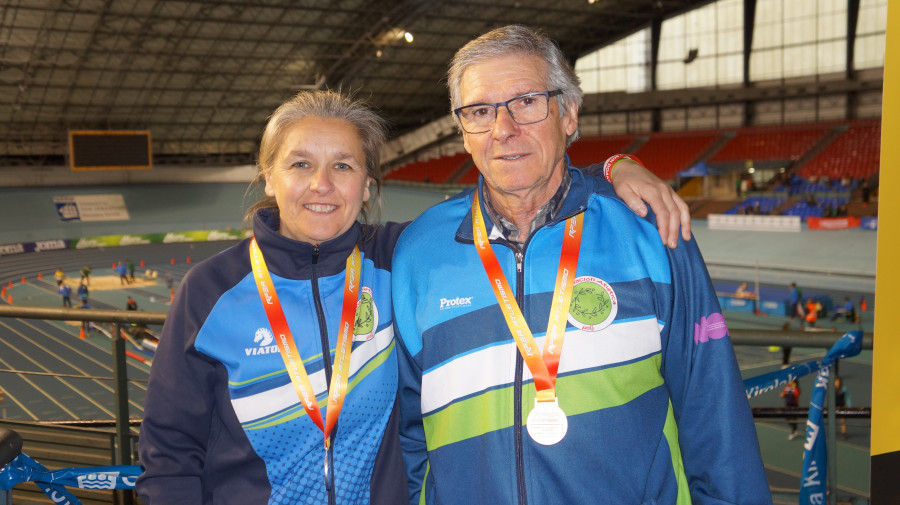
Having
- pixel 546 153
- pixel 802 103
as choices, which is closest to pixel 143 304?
pixel 546 153

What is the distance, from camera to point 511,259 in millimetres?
1599

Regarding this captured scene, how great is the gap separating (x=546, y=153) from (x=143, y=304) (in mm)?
17250

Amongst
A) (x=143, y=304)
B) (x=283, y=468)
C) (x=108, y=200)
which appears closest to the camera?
(x=283, y=468)

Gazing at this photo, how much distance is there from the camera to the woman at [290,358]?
1.58 meters

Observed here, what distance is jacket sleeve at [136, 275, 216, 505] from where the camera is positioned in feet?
5.07

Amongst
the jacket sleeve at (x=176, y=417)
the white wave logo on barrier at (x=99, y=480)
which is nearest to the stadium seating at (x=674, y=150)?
the white wave logo on barrier at (x=99, y=480)

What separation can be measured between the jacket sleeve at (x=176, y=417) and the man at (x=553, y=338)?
1.55ft

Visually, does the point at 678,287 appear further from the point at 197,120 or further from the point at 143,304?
the point at 197,120

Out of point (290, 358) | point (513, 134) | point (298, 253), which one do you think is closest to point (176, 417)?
point (290, 358)

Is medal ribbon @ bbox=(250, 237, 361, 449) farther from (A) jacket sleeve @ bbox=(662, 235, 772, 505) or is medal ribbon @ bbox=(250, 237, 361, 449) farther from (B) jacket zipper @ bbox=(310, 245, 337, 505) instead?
(A) jacket sleeve @ bbox=(662, 235, 772, 505)

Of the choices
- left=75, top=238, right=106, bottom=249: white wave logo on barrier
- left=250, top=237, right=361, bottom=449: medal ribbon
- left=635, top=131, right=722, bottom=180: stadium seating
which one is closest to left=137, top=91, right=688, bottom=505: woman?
left=250, top=237, right=361, bottom=449: medal ribbon

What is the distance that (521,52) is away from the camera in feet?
5.38

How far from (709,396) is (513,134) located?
71cm

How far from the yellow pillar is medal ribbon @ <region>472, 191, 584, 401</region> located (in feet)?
1.89
